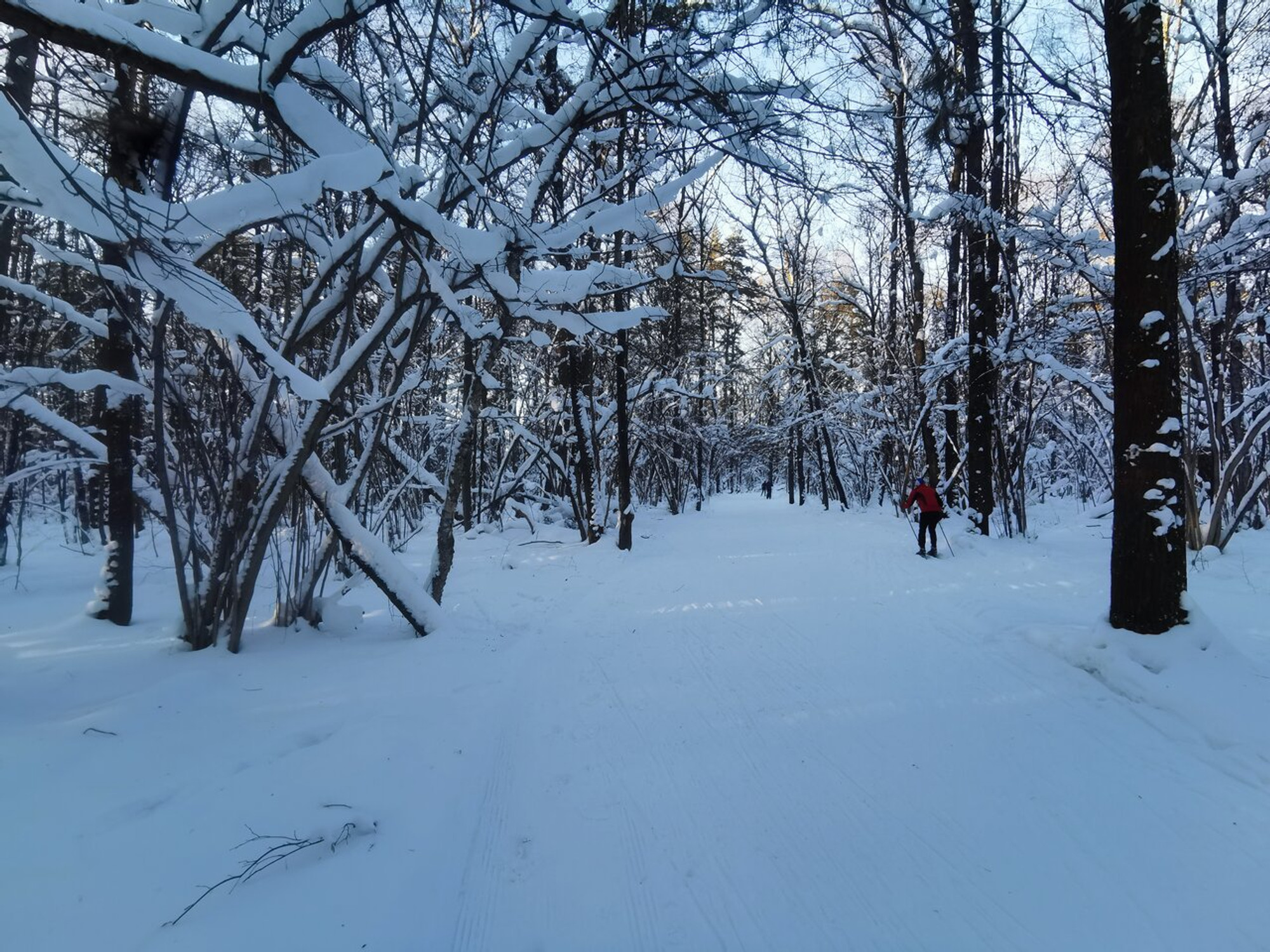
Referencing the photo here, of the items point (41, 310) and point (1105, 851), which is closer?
point (1105, 851)

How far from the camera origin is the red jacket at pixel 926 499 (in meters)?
10.5

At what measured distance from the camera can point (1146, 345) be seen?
453cm

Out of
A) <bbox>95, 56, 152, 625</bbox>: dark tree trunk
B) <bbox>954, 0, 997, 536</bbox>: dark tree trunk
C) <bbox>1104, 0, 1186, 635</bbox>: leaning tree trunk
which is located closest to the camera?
<bbox>1104, 0, 1186, 635</bbox>: leaning tree trunk

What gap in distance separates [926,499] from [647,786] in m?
9.07

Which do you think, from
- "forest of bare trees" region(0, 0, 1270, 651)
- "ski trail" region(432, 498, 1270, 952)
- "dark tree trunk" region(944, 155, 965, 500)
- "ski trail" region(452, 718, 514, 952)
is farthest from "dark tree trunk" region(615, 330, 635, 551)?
"ski trail" region(452, 718, 514, 952)

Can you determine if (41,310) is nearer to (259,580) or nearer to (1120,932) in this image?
(259,580)

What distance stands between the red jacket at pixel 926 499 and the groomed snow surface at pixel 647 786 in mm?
4420

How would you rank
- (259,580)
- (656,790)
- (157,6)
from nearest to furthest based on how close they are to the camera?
1. (656,790)
2. (157,6)
3. (259,580)

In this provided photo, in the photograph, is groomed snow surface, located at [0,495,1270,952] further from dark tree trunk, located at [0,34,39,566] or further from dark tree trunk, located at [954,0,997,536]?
dark tree trunk, located at [954,0,997,536]

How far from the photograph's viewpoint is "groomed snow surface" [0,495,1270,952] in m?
2.25

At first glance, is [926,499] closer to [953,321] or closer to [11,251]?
[953,321]

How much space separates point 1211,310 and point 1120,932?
11.0 metres

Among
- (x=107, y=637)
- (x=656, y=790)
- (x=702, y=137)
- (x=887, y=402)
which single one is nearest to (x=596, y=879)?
(x=656, y=790)

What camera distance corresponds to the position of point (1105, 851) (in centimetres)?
259
